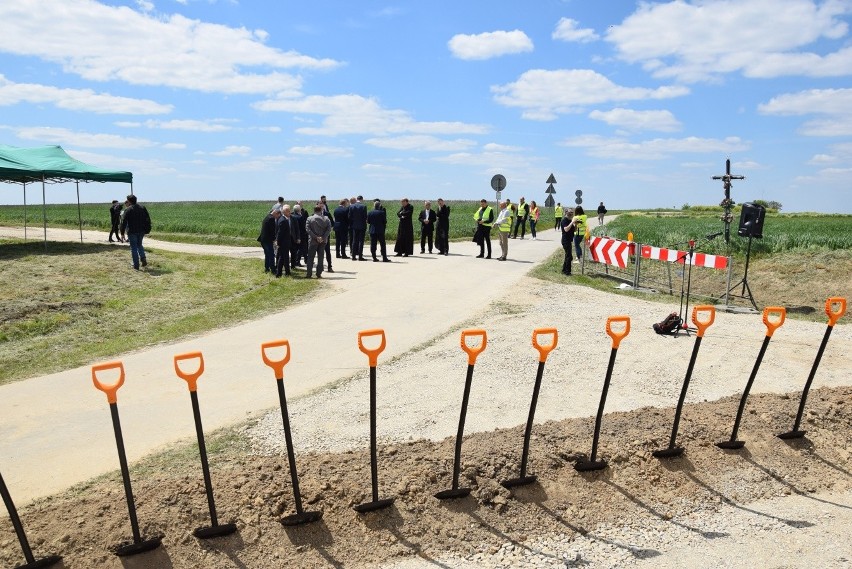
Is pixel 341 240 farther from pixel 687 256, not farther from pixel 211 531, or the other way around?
pixel 211 531

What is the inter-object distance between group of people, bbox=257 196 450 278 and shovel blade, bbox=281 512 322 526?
40.8ft

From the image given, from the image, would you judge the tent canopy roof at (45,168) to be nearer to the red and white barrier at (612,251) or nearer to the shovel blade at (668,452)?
the red and white barrier at (612,251)

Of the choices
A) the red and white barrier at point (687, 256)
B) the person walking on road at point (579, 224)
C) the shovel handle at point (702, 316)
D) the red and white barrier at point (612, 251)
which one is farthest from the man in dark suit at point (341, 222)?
the shovel handle at point (702, 316)

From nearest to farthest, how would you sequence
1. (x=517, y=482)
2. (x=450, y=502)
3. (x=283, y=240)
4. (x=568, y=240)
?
(x=450, y=502)
(x=517, y=482)
(x=283, y=240)
(x=568, y=240)

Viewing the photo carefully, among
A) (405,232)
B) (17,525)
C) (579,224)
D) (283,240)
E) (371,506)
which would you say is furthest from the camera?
(405,232)

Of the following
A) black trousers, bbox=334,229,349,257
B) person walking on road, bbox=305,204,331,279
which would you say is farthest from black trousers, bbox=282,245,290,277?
black trousers, bbox=334,229,349,257

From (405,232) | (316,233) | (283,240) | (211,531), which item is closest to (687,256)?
(316,233)

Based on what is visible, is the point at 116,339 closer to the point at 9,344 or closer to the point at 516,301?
the point at 9,344

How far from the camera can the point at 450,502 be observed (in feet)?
16.3

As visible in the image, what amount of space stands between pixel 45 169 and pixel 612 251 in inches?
639

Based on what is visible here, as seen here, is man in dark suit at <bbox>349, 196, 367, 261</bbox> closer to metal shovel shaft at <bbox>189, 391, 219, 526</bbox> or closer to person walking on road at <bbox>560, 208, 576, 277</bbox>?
person walking on road at <bbox>560, 208, 576, 277</bbox>

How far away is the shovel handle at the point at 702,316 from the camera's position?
568cm

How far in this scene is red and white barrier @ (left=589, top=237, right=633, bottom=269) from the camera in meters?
17.4

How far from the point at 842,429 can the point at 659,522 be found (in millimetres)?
2780
